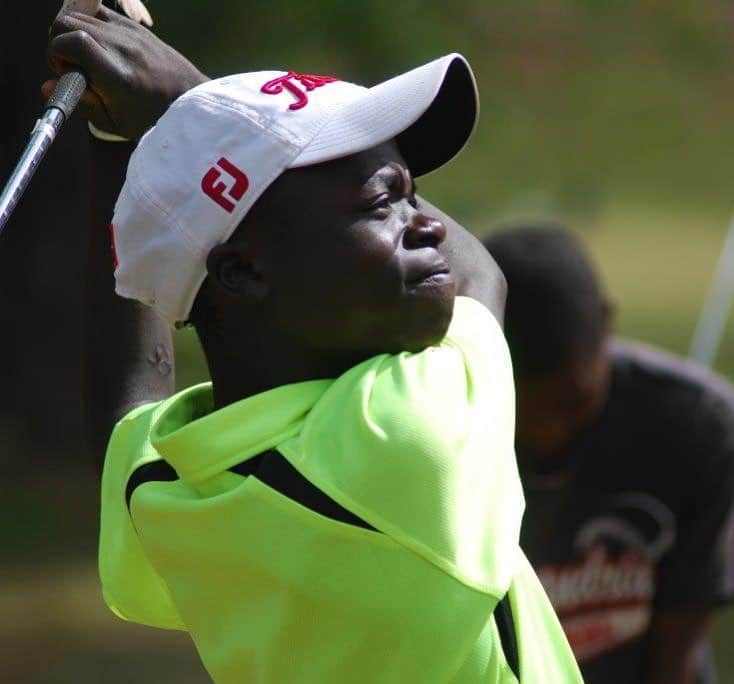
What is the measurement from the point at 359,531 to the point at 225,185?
44cm

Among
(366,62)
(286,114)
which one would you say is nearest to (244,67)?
(366,62)

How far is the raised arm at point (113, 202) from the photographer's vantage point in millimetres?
2340

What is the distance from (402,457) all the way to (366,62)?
650 centimetres

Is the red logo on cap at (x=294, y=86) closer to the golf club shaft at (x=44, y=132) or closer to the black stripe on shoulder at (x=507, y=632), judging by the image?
the golf club shaft at (x=44, y=132)

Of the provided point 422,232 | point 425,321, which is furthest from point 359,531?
point 422,232

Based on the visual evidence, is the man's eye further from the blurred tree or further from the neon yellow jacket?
the blurred tree

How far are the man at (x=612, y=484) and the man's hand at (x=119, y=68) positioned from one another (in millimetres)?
2054

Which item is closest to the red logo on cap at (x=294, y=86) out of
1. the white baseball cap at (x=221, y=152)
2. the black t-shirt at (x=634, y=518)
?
the white baseball cap at (x=221, y=152)

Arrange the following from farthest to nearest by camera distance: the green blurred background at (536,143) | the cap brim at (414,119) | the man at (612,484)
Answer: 1. the green blurred background at (536,143)
2. the man at (612,484)
3. the cap brim at (414,119)

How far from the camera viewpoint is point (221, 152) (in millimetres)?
2094

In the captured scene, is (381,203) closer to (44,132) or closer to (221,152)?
(221,152)

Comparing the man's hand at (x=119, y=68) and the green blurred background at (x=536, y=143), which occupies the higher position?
the man's hand at (x=119, y=68)

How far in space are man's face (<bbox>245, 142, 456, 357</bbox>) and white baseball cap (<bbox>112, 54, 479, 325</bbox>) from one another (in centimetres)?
3

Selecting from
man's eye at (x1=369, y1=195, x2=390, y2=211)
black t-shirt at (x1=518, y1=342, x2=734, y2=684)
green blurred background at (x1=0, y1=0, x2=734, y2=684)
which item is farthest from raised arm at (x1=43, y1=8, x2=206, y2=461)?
green blurred background at (x1=0, y1=0, x2=734, y2=684)
